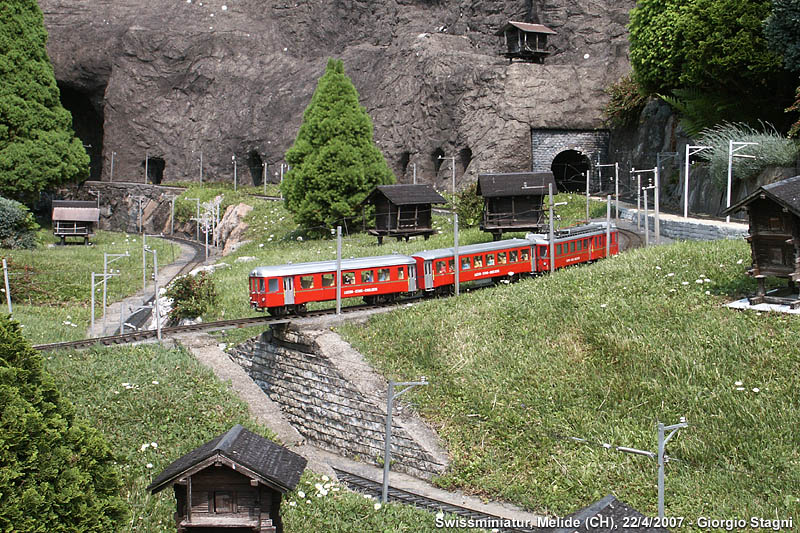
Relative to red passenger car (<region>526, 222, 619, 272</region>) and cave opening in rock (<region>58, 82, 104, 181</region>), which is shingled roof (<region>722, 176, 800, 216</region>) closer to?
red passenger car (<region>526, 222, 619, 272</region>)

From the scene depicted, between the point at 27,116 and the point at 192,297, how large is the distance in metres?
30.6

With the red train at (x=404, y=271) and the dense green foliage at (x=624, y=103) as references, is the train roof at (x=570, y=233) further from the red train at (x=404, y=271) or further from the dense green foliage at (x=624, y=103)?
the dense green foliage at (x=624, y=103)

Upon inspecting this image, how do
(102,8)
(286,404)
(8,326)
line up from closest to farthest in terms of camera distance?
(8,326)
(286,404)
(102,8)

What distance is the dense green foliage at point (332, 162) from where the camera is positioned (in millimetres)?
46875

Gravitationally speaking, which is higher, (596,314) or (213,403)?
(596,314)

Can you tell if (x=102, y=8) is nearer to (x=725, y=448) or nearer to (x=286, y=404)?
(x=286, y=404)

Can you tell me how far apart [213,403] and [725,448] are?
13.8 m

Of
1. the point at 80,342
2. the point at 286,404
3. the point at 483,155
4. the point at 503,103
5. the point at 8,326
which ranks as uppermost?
the point at 503,103

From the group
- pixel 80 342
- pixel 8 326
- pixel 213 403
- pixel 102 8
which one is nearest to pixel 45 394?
pixel 8 326

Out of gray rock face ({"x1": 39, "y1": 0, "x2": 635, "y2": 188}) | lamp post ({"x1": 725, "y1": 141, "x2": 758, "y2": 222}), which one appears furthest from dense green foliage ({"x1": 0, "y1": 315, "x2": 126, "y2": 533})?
gray rock face ({"x1": 39, "y1": 0, "x2": 635, "y2": 188})

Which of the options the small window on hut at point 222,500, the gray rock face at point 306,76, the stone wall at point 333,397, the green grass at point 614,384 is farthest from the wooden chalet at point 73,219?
the small window on hut at point 222,500

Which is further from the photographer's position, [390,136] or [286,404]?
[390,136]

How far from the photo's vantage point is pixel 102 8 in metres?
84.9

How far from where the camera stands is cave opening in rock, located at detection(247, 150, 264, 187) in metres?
76.4
